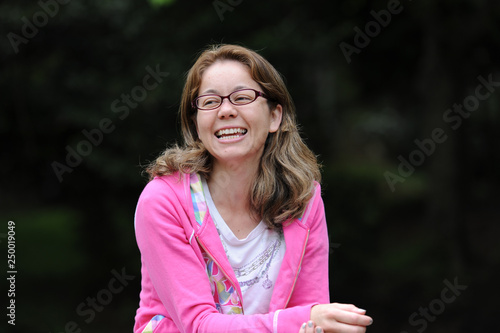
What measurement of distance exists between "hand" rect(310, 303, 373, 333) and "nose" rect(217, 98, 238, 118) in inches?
29.1

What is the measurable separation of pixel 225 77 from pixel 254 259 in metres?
0.66

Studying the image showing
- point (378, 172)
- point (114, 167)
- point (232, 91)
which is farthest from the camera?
point (378, 172)

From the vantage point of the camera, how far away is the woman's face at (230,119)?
2129 mm

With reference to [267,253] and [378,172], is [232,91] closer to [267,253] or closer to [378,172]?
[267,253]

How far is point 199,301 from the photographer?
1.94 m

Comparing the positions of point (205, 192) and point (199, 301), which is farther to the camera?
point (205, 192)

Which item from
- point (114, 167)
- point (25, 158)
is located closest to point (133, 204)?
point (114, 167)

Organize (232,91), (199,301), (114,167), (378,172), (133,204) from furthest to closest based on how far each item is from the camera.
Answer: (378,172), (133,204), (114,167), (232,91), (199,301)

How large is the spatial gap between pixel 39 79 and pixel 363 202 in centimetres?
385

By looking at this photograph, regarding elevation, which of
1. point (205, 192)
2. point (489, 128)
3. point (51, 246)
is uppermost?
point (489, 128)

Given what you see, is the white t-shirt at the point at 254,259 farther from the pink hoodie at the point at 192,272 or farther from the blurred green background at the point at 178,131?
the blurred green background at the point at 178,131

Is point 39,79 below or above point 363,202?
above

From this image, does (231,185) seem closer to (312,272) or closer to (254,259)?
(254,259)

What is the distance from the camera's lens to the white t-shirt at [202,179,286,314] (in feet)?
6.88
